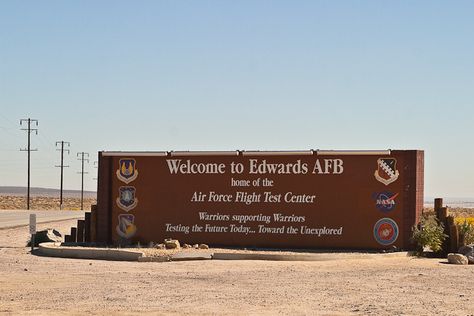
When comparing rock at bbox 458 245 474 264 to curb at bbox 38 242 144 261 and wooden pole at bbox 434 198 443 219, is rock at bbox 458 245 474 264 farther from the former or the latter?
curb at bbox 38 242 144 261

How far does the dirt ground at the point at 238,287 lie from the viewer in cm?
1495

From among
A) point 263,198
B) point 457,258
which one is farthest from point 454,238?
point 263,198

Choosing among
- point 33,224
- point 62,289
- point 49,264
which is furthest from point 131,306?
point 33,224

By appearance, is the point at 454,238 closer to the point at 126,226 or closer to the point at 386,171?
the point at 386,171

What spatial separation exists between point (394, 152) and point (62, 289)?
40.9 feet

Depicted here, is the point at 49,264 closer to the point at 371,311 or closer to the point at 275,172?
the point at 275,172

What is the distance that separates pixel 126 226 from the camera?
28.4 meters

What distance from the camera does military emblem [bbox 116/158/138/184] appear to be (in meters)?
28.5

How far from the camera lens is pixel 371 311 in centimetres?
1455

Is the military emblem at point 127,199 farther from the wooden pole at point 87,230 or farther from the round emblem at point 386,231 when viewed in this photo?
the round emblem at point 386,231

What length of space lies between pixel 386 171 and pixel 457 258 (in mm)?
4006

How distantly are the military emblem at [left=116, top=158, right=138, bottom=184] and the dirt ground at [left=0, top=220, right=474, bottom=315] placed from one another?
4.81 m

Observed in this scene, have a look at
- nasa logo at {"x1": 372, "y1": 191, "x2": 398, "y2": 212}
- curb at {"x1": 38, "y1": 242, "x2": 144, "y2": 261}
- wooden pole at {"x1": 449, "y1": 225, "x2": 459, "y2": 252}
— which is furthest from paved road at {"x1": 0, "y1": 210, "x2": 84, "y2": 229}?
wooden pole at {"x1": 449, "y1": 225, "x2": 459, "y2": 252}

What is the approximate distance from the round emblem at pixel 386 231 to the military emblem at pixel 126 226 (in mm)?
8009
